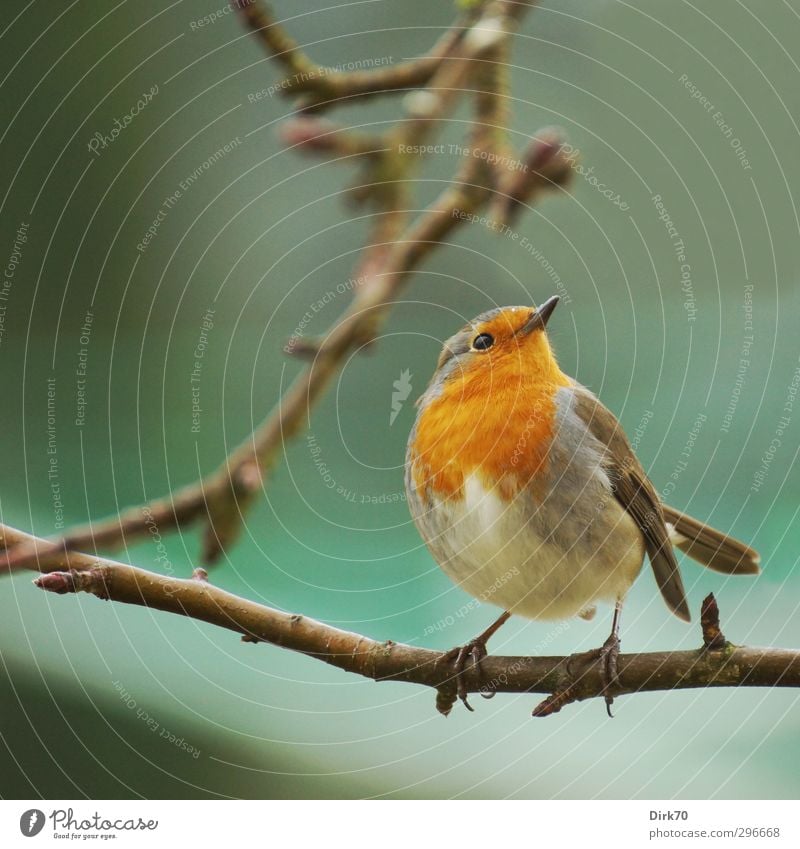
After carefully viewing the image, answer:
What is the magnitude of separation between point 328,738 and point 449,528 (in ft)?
0.99

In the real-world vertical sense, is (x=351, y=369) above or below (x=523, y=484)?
above

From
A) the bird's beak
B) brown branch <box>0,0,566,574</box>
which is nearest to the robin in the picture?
the bird's beak

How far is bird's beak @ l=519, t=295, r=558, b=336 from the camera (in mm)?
925

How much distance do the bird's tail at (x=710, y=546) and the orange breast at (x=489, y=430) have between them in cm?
22

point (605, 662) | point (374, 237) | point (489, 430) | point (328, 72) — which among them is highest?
point (328, 72)

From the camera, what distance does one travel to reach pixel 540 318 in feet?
3.05

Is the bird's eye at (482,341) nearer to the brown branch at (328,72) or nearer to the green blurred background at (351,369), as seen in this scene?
the green blurred background at (351,369)

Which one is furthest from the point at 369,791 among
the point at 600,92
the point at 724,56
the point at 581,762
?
the point at 724,56

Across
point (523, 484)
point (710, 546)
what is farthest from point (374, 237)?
point (710, 546)

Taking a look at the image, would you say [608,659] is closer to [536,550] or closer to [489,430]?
[536,550]

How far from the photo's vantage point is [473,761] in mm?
1047

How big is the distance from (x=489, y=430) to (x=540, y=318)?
12 centimetres

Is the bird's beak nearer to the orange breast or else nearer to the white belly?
the orange breast

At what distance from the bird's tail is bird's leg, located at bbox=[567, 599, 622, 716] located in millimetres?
171
